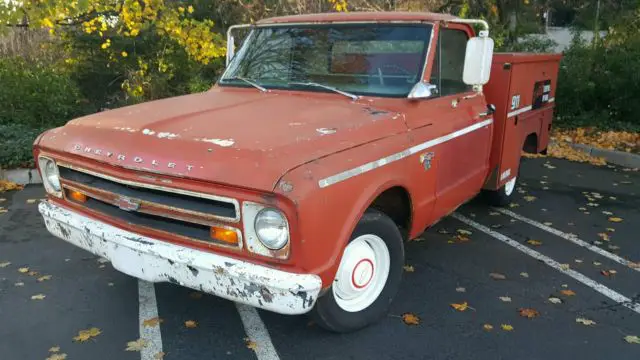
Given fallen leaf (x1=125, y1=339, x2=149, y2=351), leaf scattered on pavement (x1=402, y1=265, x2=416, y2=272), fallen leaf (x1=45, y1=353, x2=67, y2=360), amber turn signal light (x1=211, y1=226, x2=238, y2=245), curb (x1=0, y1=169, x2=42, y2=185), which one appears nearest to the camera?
amber turn signal light (x1=211, y1=226, x2=238, y2=245)

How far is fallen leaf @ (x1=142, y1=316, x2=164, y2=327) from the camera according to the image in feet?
11.3

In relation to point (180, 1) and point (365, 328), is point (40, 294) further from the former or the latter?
point (180, 1)

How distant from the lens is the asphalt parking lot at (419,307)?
10.5ft

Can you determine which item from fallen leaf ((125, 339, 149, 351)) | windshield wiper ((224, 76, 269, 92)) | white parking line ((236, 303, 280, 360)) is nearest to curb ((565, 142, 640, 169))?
windshield wiper ((224, 76, 269, 92))

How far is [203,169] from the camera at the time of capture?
2.63m

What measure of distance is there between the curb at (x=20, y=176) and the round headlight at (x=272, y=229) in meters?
5.29

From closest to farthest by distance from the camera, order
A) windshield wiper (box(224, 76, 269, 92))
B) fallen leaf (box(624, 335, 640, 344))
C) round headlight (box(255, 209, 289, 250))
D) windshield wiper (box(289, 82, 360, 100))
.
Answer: round headlight (box(255, 209, 289, 250)) → fallen leaf (box(624, 335, 640, 344)) → windshield wiper (box(289, 82, 360, 100)) → windshield wiper (box(224, 76, 269, 92))

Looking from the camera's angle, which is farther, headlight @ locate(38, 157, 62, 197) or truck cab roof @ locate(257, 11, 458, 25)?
truck cab roof @ locate(257, 11, 458, 25)

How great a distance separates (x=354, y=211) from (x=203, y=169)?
843mm

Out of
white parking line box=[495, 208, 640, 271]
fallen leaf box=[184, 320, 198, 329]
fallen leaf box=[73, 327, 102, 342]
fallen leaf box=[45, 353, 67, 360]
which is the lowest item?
white parking line box=[495, 208, 640, 271]

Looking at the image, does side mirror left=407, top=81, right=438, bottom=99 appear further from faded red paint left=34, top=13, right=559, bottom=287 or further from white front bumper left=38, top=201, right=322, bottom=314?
white front bumper left=38, top=201, right=322, bottom=314

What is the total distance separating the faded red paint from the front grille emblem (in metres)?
0.12

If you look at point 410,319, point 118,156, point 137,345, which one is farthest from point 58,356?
point 410,319

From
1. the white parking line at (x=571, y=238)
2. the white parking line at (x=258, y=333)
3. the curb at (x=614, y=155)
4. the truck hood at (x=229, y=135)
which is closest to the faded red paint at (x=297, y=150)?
the truck hood at (x=229, y=135)
